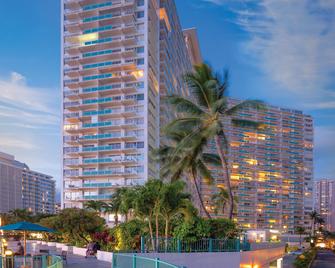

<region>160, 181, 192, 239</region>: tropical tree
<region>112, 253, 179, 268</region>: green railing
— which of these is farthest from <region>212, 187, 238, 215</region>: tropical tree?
<region>112, 253, 179, 268</region>: green railing

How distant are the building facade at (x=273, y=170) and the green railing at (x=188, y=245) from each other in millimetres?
123867

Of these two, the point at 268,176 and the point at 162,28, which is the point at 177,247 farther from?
the point at 268,176

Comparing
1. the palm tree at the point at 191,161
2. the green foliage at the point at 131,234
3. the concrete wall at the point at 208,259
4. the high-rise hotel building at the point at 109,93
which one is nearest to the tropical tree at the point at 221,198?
the high-rise hotel building at the point at 109,93

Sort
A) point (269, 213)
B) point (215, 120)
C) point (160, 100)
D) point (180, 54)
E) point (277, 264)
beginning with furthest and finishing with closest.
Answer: point (269, 213) → point (180, 54) → point (160, 100) → point (277, 264) → point (215, 120)

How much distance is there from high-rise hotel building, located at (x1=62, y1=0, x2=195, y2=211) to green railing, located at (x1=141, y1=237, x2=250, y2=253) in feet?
151

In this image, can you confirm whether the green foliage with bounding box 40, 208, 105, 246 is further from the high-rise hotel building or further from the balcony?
the balcony

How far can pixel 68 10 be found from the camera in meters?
78.0

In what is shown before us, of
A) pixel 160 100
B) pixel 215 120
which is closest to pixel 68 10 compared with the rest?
pixel 160 100

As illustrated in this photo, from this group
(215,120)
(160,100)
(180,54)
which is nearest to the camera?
(215,120)

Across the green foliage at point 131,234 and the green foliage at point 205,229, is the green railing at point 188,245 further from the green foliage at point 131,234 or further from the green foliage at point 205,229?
the green foliage at point 131,234

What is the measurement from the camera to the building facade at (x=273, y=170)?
157 meters

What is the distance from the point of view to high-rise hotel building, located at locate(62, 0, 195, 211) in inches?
2756

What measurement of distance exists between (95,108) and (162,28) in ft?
71.3

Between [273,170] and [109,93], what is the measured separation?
4302 inches
